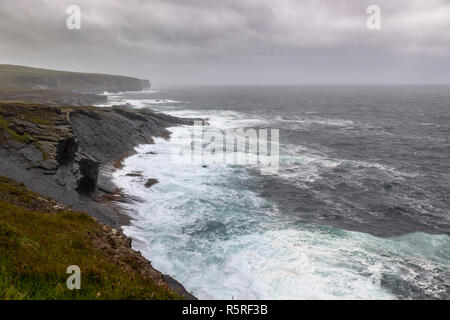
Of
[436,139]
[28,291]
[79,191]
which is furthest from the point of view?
[436,139]

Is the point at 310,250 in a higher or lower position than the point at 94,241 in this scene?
lower

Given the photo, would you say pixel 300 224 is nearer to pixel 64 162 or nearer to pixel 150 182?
pixel 150 182

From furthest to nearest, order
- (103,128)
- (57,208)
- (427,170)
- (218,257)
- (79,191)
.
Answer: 1. (103,128)
2. (427,170)
3. (79,191)
4. (218,257)
5. (57,208)

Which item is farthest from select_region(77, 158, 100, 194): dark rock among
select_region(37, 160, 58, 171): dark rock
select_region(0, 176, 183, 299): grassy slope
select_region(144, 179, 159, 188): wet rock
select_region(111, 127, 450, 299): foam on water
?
select_region(0, 176, 183, 299): grassy slope

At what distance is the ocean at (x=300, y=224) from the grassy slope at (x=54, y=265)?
8706mm

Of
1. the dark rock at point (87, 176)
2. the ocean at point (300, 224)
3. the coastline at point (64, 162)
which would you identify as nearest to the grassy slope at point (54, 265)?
the coastline at point (64, 162)

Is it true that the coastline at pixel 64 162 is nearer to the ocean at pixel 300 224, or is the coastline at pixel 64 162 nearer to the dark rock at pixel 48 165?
the dark rock at pixel 48 165

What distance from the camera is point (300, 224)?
27922mm

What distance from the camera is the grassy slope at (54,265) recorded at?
Answer: 7.03m

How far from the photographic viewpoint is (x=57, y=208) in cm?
1827

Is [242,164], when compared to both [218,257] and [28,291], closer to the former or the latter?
[218,257]

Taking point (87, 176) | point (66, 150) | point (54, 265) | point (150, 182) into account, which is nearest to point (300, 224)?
point (150, 182)
